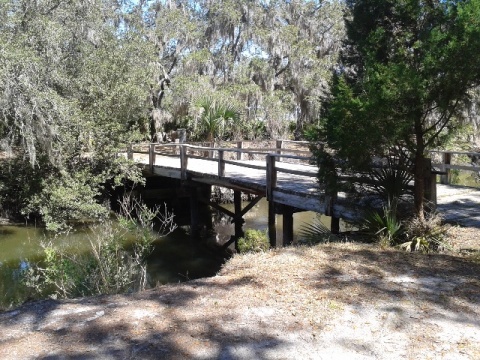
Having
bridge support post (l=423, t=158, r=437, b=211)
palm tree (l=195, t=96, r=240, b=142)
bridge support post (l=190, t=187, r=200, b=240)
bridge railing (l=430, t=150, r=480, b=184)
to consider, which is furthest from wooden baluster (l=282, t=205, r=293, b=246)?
palm tree (l=195, t=96, r=240, b=142)

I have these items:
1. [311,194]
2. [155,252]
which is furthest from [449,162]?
[155,252]

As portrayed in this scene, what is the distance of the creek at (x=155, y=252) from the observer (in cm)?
1062

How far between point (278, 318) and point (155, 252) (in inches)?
363

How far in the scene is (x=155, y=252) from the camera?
12.8m

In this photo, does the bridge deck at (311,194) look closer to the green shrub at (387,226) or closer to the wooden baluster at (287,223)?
the wooden baluster at (287,223)

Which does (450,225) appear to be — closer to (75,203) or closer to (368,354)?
(368,354)

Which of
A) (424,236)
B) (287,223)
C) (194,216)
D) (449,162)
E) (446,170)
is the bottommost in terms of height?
(194,216)

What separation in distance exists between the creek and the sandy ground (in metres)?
4.84

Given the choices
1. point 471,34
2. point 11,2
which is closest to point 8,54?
point 11,2

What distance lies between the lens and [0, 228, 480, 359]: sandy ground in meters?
3.44

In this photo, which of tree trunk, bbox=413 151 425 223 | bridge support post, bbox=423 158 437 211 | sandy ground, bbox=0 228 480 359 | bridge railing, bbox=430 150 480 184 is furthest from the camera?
bridge railing, bbox=430 150 480 184

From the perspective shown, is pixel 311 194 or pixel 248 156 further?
pixel 248 156

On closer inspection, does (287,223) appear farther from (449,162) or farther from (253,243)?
(449,162)

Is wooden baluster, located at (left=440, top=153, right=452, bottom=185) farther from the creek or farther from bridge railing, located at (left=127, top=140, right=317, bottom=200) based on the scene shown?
the creek
